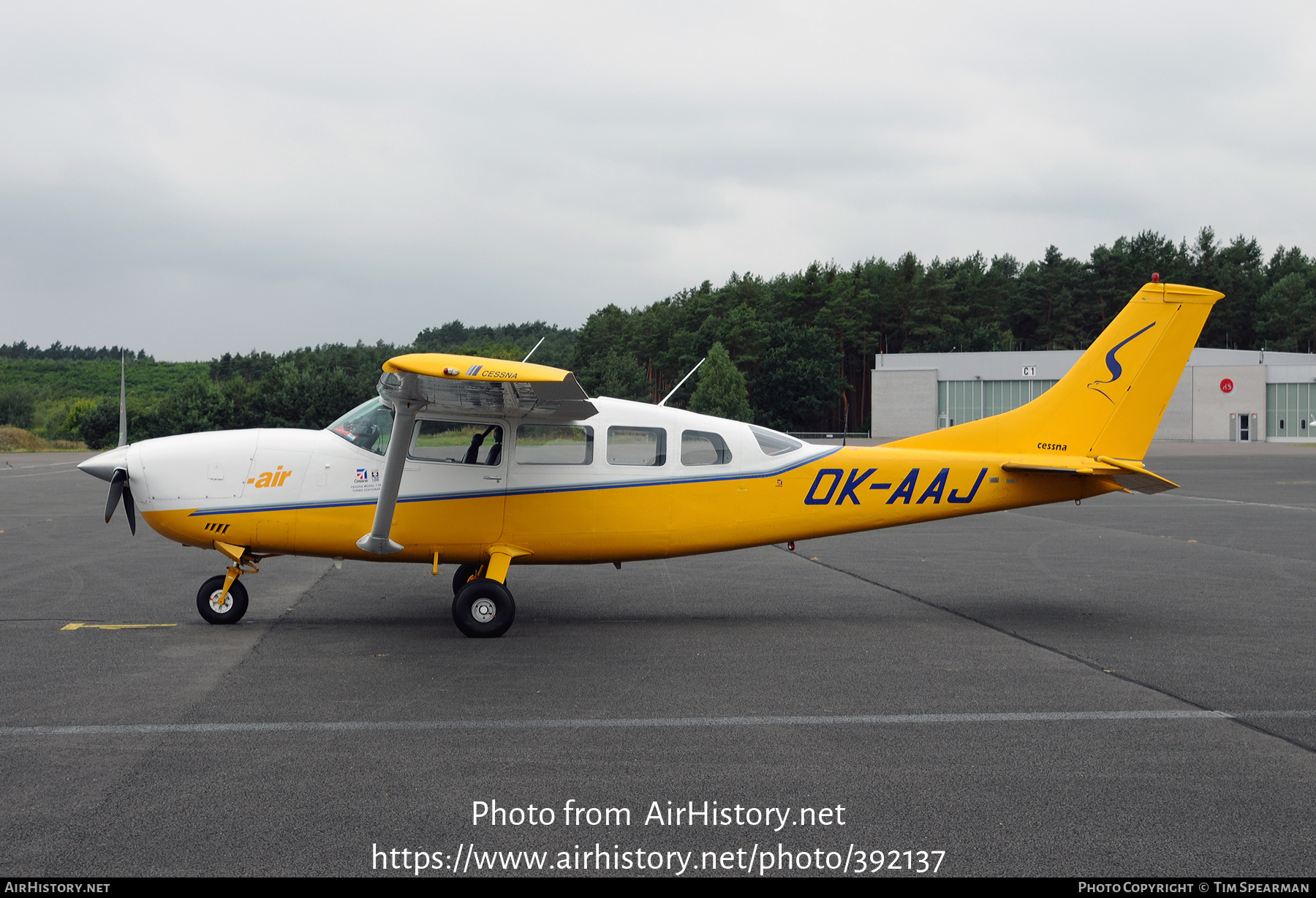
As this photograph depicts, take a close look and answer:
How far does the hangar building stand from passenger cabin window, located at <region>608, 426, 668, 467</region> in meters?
63.5

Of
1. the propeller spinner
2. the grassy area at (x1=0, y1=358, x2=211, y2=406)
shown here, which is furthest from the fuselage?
the grassy area at (x1=0, y1=358, x2=211, y2=406)

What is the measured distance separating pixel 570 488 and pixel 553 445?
0.42m

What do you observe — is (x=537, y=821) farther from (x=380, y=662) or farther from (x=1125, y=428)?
(x=1125, y=428)

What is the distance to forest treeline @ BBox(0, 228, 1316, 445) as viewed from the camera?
9438 centimetres

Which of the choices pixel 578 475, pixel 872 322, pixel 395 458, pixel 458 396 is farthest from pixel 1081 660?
pixel 872 322

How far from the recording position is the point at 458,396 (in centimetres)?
781

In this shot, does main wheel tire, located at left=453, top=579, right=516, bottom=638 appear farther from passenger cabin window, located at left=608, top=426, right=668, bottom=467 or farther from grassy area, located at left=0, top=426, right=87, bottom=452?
grassy area, located at left=0, top=426, right=87, bottom=452

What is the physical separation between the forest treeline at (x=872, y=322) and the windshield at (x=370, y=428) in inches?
3035

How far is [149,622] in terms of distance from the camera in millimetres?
8414

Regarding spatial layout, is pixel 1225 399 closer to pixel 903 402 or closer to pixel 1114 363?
pixel 903 402

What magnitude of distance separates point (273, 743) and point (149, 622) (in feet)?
13.7

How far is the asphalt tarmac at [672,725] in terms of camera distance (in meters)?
3.81

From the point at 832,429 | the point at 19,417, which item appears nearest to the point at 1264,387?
the point at 832,429

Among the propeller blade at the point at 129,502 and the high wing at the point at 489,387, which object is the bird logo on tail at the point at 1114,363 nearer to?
the high wing at the point at 489,387
